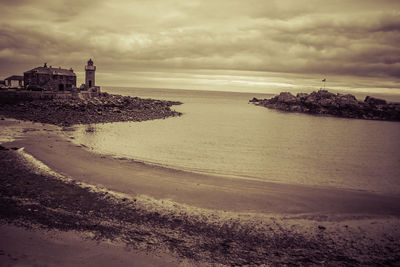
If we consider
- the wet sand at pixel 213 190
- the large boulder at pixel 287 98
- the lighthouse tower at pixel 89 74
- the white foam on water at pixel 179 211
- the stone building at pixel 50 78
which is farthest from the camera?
the large boulder at pixel 287 98

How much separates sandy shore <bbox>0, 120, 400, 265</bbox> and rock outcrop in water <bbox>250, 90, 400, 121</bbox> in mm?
80917

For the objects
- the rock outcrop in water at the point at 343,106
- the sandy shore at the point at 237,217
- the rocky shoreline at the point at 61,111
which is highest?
the rock outcrop in water at the point at 343,106

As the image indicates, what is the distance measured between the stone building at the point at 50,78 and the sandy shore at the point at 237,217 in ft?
209

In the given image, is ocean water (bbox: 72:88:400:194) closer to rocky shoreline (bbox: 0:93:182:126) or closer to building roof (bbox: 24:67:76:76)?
rocky shoreline (bbox: 0:93:182:126)

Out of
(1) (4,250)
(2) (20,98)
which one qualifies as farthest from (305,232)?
(2) (20,98)

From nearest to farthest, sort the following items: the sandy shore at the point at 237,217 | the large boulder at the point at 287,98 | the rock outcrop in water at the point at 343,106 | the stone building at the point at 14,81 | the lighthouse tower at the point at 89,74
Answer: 1. the sandy shore at the point at 237,217
2. the stone building at the point at 14,81
3. the lighthouse tower at the point at 89,74
4. the rock outcrop in water at the point at 343,106
5. the large boulder at the point at 287,98

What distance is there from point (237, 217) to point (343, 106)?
298 ft

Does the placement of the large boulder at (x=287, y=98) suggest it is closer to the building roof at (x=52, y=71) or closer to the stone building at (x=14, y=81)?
the building roof at (x=52, y=71)

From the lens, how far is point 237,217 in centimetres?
1074

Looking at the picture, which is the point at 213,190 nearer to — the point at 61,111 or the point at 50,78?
the point at 61,111

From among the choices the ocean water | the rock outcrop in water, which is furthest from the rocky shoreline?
the rock outcrop in water

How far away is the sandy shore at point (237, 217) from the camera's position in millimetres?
8125

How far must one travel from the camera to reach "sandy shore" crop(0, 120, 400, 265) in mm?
8125

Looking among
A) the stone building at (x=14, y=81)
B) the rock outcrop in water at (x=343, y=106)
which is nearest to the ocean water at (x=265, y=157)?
the rock outcrop in water at (x=343, y=106)
